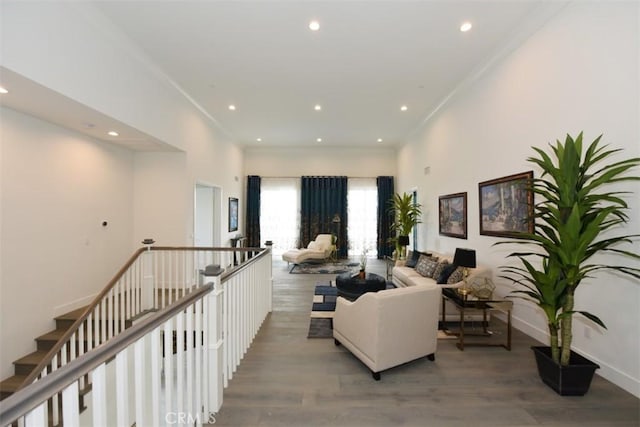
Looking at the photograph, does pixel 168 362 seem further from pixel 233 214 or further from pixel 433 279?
pixel 233 214

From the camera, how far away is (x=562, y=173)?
7.18 ft

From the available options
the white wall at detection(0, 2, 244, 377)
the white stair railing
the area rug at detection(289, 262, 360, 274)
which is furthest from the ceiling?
the area rug at detection(289, 262, 360, 274)

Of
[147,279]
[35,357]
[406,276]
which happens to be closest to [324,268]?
[406,276]

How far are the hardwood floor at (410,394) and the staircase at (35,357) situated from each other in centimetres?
267

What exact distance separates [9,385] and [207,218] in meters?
4.47

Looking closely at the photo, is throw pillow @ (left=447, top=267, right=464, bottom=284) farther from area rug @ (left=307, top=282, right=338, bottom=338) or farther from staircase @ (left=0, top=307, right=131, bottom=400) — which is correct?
staircase @ (left=0, top=307, right=131, bottom=400)

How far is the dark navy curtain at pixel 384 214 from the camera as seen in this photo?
9047 mm

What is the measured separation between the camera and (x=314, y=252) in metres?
7.99

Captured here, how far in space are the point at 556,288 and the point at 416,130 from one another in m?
5.79

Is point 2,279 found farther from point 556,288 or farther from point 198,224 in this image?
point 556,288

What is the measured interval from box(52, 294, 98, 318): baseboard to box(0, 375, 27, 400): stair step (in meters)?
0.75

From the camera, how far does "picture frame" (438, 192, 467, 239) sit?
16.1 feet

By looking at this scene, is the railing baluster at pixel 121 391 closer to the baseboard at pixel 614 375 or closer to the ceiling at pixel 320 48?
the ceiling at pixel 320 48

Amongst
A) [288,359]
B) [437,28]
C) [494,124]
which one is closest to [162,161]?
[288,359]
